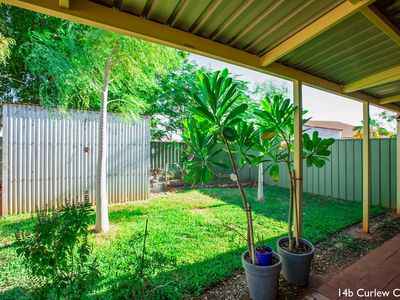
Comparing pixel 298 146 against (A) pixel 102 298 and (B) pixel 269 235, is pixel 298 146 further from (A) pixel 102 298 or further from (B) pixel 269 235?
(A) pixel 102 298

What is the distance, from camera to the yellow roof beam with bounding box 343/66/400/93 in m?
2.39

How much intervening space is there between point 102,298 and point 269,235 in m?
2.34

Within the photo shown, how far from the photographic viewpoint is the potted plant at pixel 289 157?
200 cm

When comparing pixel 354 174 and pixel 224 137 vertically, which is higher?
pixel 224 137

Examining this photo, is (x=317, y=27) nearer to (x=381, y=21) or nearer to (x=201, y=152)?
(x=381, y=21)

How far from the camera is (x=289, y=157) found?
2318 millimetres

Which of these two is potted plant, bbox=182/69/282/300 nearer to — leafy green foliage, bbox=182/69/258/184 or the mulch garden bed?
leafy green foliage, bbox=182/69/258/184

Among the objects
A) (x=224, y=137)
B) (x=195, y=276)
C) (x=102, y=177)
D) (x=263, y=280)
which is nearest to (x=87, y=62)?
(x=102, y=177)

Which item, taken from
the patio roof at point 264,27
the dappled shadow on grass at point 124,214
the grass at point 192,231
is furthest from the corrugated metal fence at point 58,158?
A: the patio roof at point 264,27

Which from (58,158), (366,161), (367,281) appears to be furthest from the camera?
(58,158)

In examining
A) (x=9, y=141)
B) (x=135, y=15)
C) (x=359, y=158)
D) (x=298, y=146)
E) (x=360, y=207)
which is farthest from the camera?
(x=359, y=158)

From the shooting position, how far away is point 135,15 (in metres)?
1.46

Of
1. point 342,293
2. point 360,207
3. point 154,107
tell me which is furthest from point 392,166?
point 154,107

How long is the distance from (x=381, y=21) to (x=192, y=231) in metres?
3.23
